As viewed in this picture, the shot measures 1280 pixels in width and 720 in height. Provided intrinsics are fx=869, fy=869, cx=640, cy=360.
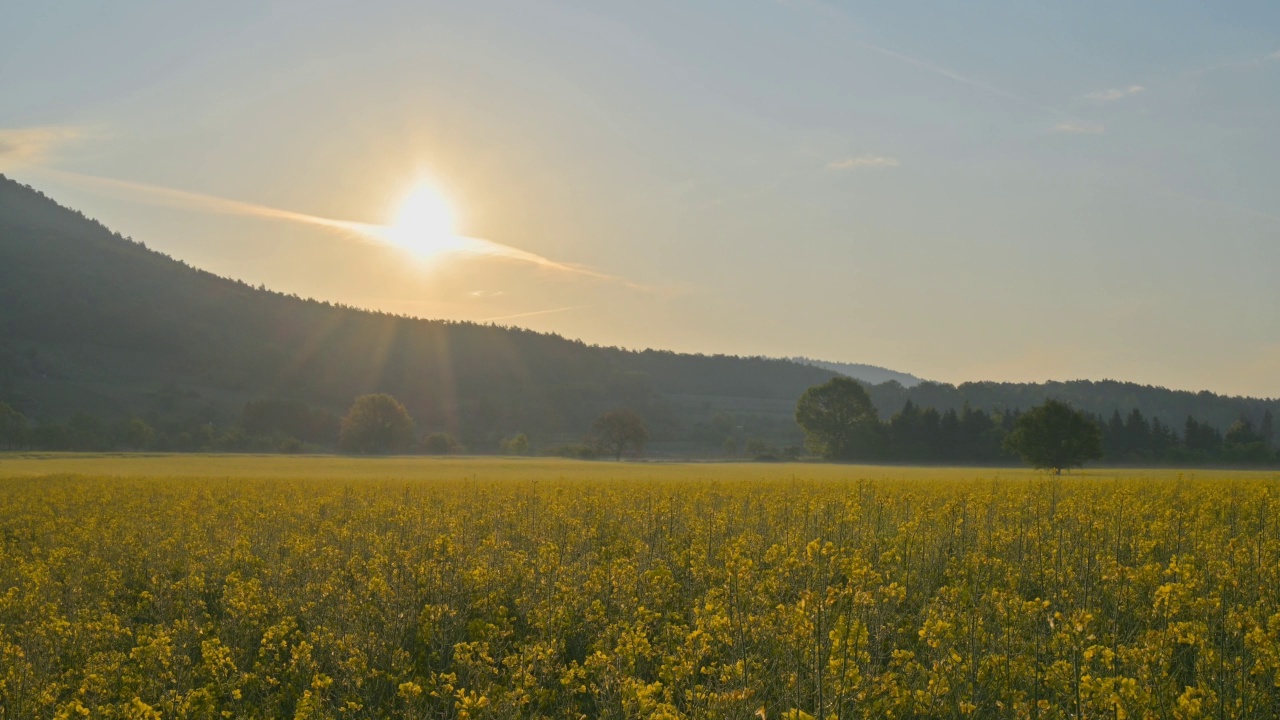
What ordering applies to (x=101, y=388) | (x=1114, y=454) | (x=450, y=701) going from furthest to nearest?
1. (x=101, y=388)
2. (x=1114, y=454)
3. (x=450, y=701)

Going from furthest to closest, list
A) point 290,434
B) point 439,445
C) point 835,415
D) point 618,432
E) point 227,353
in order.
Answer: point 227,353, point 290,434, point 439,445, point 618,432, point 835,415

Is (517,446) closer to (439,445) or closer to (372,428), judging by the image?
(439,445)

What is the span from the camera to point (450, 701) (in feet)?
24.4

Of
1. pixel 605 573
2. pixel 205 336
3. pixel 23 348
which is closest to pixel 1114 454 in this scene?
pixel 605 573

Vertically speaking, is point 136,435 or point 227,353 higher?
point 227,353

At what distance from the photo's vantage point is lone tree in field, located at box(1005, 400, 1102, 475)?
59219 mm

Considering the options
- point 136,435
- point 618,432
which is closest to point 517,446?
point 618,432

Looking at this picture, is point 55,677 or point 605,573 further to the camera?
point 605,573

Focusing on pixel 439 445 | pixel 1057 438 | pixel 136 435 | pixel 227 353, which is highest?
pixel 227 353

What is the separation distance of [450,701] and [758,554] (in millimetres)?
4582

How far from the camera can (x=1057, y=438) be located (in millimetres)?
59469

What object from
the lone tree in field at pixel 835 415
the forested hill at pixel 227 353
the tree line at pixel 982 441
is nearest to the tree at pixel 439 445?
the forested hill at pixel 227 353

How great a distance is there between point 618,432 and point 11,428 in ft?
174

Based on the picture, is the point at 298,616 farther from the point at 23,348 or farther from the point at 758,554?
the point at 23,348
